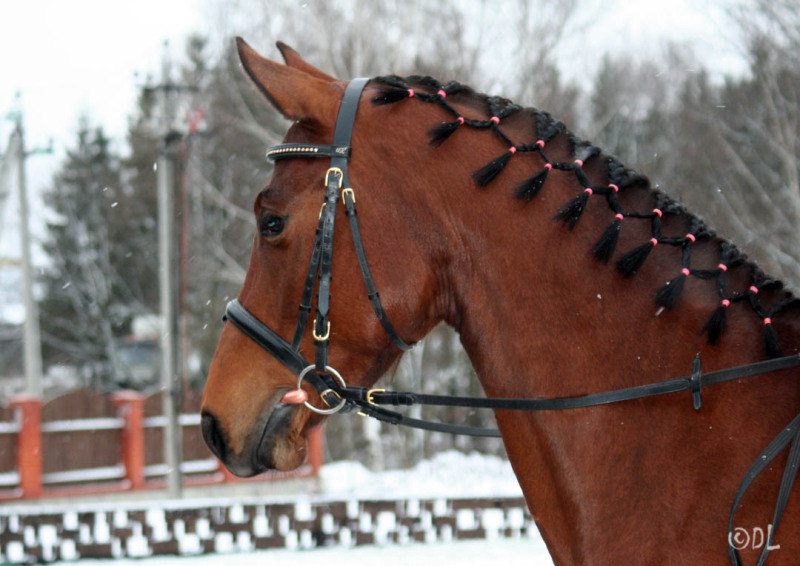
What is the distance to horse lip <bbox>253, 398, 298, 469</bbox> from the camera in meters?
2.05

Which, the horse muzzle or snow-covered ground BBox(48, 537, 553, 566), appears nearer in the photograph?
the horse muzzle

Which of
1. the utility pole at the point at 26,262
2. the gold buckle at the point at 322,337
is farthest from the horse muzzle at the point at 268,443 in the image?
the utility pole at the point at 26,262

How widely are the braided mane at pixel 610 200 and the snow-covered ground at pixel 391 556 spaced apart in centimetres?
632

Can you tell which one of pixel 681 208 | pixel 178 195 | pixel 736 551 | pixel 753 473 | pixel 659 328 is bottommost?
pixel 736 551

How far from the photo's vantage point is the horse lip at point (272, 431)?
205cm

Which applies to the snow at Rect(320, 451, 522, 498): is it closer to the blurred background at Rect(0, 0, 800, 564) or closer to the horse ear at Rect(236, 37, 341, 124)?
the blurred background at Rect(0, 0, 800, 564)

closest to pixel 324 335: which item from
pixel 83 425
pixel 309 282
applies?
pixel 309 282

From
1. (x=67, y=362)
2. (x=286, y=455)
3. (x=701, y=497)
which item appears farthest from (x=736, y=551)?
(x=67, y=362)

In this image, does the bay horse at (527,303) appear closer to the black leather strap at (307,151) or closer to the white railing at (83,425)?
the black leather strap at (307,151)

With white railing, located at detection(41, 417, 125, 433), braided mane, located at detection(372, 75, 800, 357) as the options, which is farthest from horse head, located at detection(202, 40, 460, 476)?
white railing, located at detection(41, 417, 125, 433)

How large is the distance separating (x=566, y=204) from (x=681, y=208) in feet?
1.02

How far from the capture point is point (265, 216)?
6.92ft

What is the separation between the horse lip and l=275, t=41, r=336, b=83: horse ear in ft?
3.09

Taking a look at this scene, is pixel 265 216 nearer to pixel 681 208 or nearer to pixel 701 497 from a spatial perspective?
pixel 681 208
